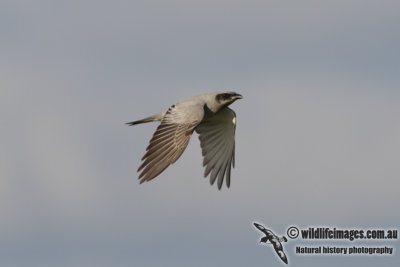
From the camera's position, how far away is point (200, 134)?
28.0m

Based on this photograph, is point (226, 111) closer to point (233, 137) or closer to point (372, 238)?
point (233, 137)

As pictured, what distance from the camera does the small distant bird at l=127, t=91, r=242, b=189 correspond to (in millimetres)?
22531

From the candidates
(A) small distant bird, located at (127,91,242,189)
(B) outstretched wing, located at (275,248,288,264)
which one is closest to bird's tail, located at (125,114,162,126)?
(A) small distant bird, located at (127,91,242,189)

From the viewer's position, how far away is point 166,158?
22500 mm

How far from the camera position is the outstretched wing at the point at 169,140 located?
22312mm

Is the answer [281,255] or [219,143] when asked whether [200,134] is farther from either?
[281,255]

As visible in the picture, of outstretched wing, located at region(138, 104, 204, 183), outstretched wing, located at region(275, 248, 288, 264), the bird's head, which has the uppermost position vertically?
the bird's head

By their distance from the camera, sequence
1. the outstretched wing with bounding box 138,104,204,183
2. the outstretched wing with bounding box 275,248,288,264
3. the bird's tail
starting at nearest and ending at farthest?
the outstretched wing with bounding box 138,104,204,183 → the outstretched wing with bounding box 275,248,288,264 → the bird's tail

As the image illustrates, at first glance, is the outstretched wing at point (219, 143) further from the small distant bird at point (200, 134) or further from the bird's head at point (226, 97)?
the bird's head at point (226, 97)

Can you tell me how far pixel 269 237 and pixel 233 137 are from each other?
3010 mm

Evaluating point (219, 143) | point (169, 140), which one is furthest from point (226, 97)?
point (169, 140)

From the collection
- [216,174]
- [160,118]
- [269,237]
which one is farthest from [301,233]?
[160,118]

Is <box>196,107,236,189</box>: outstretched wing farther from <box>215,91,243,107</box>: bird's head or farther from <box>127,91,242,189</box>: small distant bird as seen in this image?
<box>215,91,243,107</box>: bird's head

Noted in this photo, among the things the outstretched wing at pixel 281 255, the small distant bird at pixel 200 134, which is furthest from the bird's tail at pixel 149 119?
the outstretched wing at pixel 281 255
